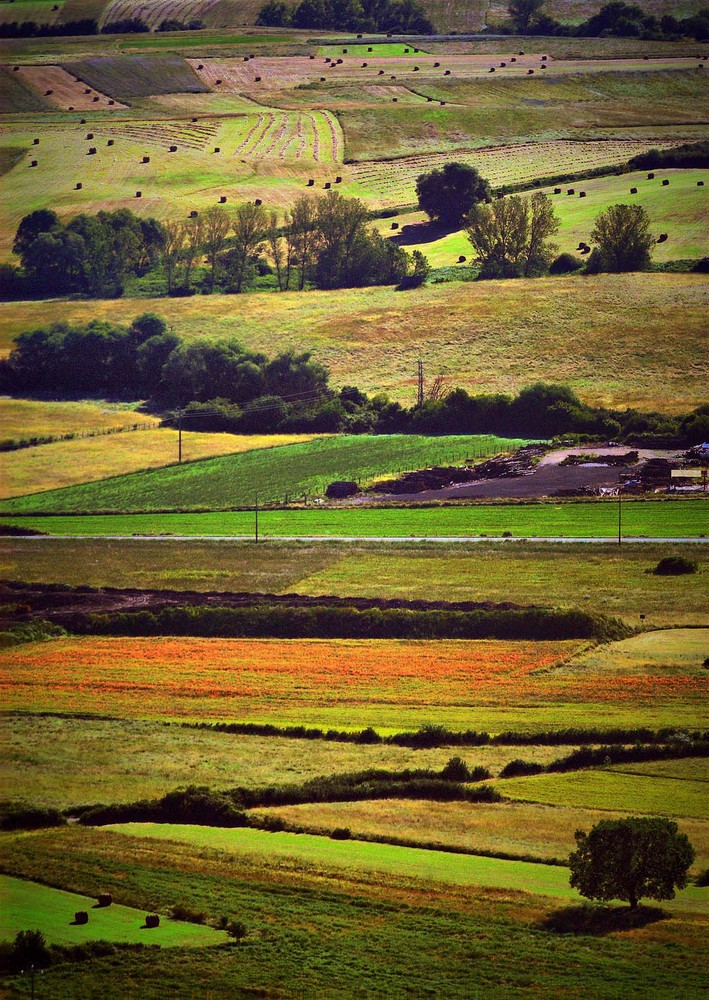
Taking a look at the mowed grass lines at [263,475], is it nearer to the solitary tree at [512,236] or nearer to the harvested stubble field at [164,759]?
the solitary tree at [512,236]

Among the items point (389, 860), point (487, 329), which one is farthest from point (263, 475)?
point (389, 860)

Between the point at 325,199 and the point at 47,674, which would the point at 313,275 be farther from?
the point at 47,674

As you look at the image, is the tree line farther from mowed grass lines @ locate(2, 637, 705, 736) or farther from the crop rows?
mowed grass lines @ locate(2, 637, 705, 736)

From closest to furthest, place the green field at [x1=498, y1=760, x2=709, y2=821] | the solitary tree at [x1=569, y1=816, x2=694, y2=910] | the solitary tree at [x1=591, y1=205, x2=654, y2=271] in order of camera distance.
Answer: the solitary tree at [x1=569, y1=816, x2=694, y2=910] < the green field at [x1=498, y1=760, x2=709, y2=821] < the solitary tree at [x1=591, y1=205, x2=654, y2=271]

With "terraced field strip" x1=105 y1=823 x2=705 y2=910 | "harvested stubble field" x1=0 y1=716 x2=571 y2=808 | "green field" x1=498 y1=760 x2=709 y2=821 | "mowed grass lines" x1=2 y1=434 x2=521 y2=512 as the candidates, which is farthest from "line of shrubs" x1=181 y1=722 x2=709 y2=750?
"mowed grass lines" x1=2 y1=434 x2=521 y2=512

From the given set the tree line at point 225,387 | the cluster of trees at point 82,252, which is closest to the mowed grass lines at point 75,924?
the tree line at point 225,387

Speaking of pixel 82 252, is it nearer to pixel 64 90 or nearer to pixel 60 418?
pixel 60 418

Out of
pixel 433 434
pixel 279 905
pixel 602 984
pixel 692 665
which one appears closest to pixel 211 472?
pixel 433 434
